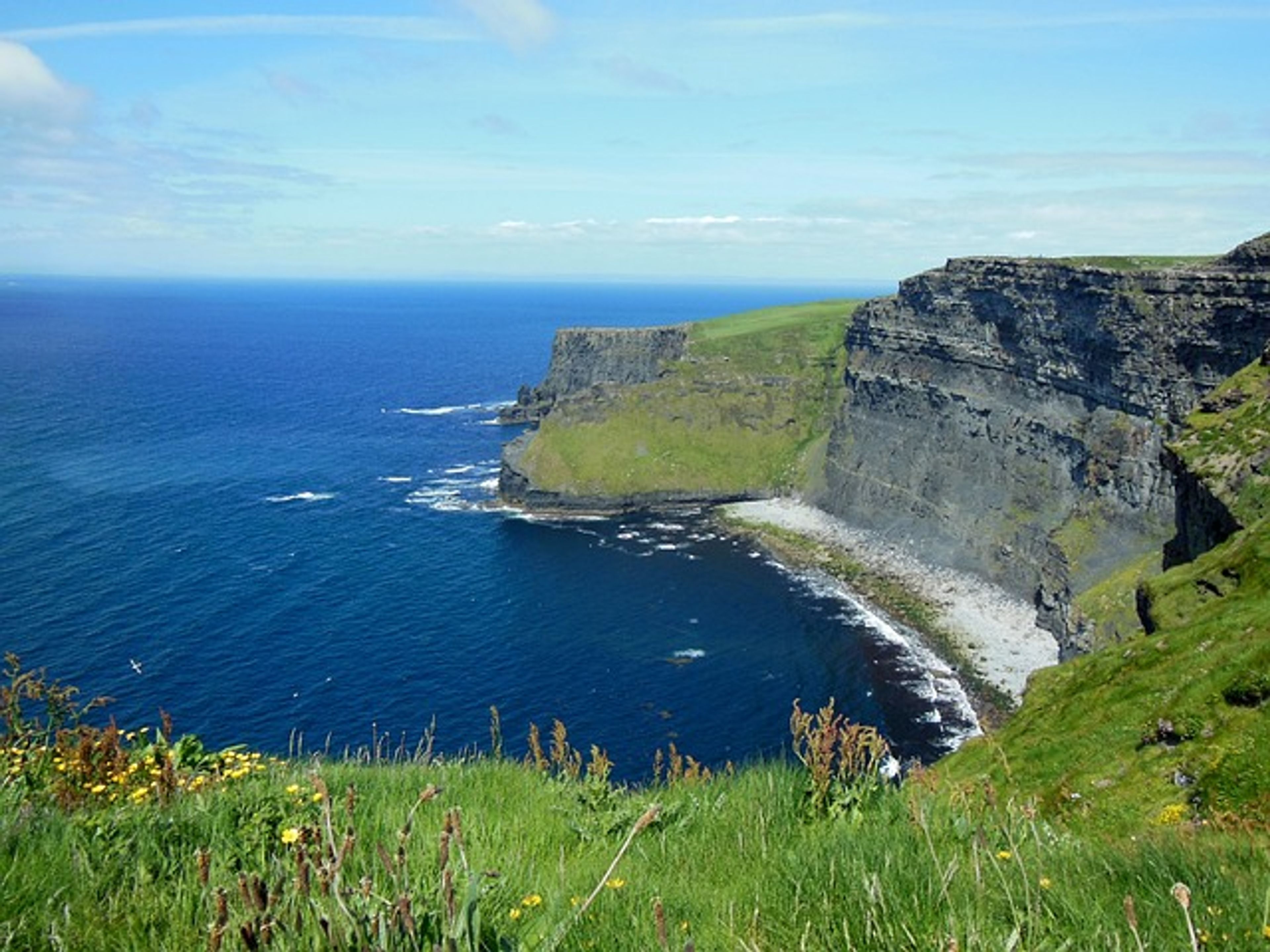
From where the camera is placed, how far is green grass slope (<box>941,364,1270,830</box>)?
16375 mm

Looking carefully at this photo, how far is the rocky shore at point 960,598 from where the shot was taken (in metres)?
78.4

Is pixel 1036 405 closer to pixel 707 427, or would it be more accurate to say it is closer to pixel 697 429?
pixel 707 427

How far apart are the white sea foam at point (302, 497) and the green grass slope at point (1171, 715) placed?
100100 millimetres

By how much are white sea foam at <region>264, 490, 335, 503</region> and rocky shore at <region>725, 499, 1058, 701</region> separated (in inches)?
1964

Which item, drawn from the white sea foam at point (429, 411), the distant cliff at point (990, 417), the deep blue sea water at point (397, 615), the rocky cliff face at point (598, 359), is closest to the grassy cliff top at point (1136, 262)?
the distant cliff at point (990, 417)

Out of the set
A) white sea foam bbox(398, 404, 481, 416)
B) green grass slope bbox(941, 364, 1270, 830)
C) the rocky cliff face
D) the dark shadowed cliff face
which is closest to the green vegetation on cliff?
green grass slope bbox(941, 364, 1270, 830)

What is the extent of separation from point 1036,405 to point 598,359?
93.5 meters

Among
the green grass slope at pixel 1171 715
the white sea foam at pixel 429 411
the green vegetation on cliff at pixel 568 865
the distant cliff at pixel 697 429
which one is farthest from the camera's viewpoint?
the white sea foam at pixel 429 411

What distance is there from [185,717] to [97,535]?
43.4m

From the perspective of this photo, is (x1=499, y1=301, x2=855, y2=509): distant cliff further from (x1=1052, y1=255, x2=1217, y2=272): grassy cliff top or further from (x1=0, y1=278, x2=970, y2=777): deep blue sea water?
(x1=1052, y1=255, x2=1217, y2=272): grassy cliff top

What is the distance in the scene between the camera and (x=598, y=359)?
18100cm

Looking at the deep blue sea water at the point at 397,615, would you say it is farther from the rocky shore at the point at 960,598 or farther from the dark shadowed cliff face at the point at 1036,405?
the dark shadowed cliff face at the point at 1036,405

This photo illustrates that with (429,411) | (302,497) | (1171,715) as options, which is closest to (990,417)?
(302,497)

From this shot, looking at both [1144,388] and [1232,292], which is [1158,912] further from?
[1144,388]
